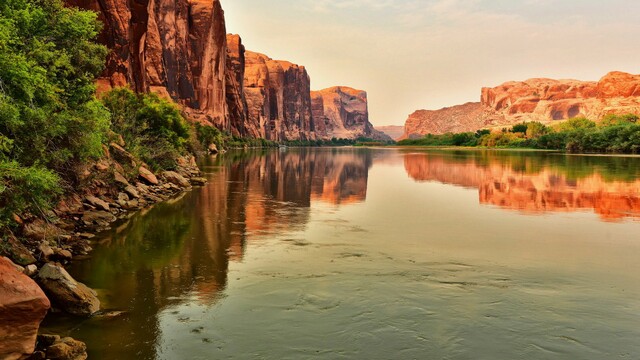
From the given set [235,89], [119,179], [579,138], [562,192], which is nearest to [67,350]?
[119,179]

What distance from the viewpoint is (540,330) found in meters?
9.01

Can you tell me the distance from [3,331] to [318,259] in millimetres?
8056

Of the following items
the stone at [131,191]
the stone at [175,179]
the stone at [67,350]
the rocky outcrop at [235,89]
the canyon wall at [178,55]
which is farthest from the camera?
the rocky outcrop at [235,89]

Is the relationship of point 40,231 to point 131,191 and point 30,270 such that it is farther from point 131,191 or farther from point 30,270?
point 131,191

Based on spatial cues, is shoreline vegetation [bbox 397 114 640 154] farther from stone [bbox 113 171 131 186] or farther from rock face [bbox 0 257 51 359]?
rock face [bbox 0 257 51 359]

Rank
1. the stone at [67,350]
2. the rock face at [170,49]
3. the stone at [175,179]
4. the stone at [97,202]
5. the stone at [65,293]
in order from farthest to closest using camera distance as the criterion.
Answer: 1. the rock face at [170,49]
2. the stone at [175,179]
3. the stone at [97,202]
4. the stone at [65,293]
5. the stone at [67,350]

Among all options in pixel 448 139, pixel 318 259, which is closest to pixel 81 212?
pixel 318 259

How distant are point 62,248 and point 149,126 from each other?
92.5 ft

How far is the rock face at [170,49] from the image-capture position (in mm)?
65125

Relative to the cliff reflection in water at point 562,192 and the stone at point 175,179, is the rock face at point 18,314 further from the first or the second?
the stone at point 175,179

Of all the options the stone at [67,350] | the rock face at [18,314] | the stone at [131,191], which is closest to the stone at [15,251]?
the rock face at [18,314]

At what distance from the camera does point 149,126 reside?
134ft

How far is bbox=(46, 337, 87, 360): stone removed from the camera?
7.68m

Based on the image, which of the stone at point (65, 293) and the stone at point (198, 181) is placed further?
the stone at point (198, 181)
